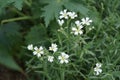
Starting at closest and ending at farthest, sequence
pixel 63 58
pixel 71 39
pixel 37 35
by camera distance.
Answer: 1. pixel 63 58
2. pixel 71 39
3. pixel 37 35

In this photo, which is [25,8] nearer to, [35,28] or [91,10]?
[35,28]

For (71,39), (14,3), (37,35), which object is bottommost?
(71,39)

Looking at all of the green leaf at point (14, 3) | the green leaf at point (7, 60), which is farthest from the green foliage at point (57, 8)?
the green leaf at point (7, 60)

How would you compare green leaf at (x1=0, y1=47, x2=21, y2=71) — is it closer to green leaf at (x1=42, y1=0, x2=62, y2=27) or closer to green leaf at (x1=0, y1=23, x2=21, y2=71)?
green leaf at (x1=0, y1=23, x2=21, y2=71)

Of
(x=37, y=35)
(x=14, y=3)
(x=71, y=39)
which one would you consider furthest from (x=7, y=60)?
(x=71, y=39)

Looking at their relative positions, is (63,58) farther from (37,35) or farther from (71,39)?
(37,35)

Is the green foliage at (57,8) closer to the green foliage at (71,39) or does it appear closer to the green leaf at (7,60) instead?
the green foliage at (71,39)
